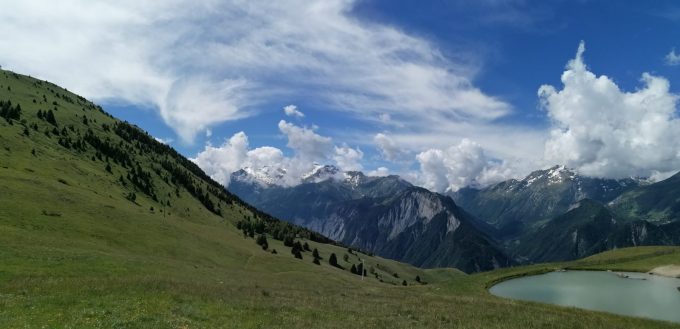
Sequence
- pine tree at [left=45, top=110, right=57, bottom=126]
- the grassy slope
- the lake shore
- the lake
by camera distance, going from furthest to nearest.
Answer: pine tree at [left=45, top=110, right=57, bottom=126] → the lake shore → the lake → the grassy slope

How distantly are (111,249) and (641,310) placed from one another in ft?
243

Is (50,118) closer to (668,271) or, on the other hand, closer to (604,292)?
(604,292)

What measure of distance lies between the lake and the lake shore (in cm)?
296

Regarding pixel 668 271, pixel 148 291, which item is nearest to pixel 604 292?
pixel 668 271

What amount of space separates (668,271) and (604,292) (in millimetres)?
35364

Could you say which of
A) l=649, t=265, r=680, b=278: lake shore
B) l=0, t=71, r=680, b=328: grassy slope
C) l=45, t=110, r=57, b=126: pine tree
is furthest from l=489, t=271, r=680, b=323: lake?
l=45, t=110, r=57, b=126: pine tree

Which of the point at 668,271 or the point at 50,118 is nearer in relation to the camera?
the point at 668,271

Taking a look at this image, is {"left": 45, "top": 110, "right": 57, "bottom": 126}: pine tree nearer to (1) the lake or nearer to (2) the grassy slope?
(2) the grassy slope

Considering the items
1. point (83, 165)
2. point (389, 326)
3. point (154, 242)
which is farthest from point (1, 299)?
point (83, 165)

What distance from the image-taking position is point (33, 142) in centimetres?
14675

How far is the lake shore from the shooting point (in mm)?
98162

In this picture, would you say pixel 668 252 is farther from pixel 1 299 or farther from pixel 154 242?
pixel 1 299

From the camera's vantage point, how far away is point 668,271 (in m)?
101

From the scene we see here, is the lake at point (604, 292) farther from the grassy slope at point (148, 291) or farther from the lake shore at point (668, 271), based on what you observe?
the grassy slope at point (148, 291)
